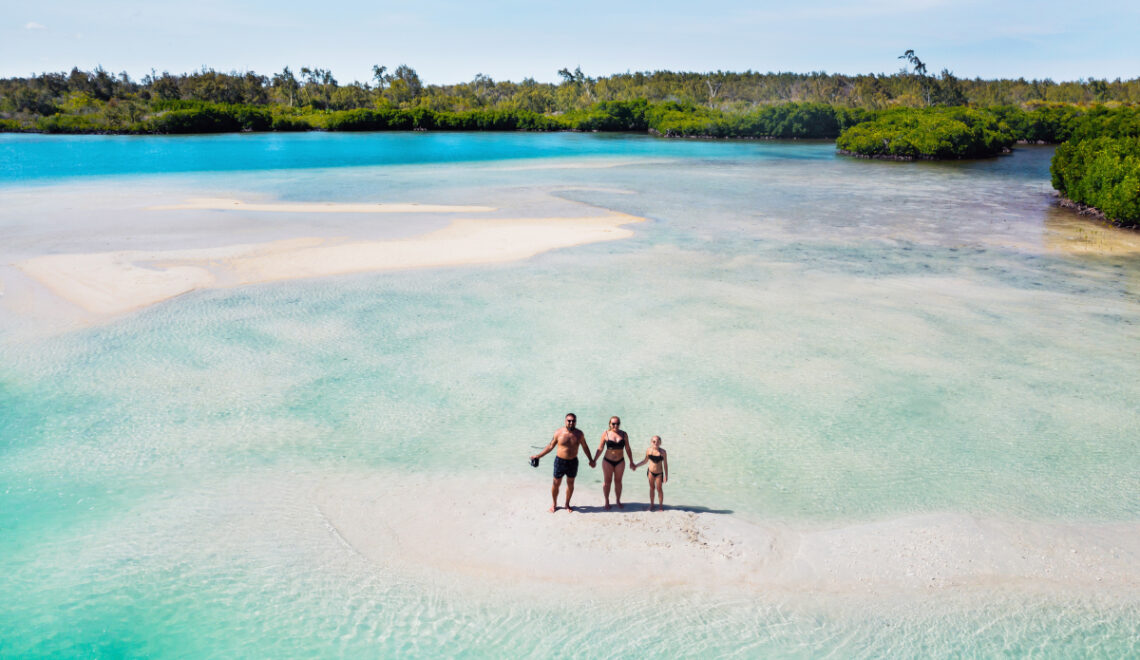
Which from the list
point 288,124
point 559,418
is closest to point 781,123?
point 288,124

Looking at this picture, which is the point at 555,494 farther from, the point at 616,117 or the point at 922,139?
the point at 616,117

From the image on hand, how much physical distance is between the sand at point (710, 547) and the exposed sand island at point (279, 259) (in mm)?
13321

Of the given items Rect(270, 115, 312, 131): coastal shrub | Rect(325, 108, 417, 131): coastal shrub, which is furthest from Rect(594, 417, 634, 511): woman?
Rect(270, 115, 312, 131): coastal shrub

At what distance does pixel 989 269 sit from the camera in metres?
23.8

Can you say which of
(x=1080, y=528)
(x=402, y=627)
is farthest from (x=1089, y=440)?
(x=402, y=627)

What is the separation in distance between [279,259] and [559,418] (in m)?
15.5

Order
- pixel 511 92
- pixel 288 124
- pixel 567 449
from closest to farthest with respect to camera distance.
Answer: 1. pixel 567 449
2. pixel 288 124
3. pixel 511 92

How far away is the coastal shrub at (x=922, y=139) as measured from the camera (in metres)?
62.5

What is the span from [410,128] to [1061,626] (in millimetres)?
122173

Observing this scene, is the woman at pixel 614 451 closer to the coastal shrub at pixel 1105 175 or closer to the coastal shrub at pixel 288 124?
the coastal shrub at pixel 1105 175

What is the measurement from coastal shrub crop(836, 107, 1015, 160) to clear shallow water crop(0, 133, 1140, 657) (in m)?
39.2

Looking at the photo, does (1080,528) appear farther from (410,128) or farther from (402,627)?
(410,128)

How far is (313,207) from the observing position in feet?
122

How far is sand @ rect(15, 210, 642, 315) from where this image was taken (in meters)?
21.2
